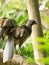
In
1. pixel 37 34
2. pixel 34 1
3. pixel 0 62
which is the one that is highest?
pixel 34 1

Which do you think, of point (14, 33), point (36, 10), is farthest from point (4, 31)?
point (36, 10)

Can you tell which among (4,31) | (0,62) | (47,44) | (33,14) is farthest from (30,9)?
(47,44)

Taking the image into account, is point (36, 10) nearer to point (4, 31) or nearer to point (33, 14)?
point (33, 14)

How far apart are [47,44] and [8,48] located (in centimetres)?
56

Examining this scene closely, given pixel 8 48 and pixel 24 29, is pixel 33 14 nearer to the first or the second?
pixel 24 29

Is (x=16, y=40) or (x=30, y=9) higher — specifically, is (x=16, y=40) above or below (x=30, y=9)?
below

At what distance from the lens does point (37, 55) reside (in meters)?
0.76

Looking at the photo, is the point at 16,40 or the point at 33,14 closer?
the point at 33,14

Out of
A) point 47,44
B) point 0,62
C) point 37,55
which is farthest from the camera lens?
point 0,62

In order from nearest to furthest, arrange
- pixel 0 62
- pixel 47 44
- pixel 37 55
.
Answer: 1. pixel 47 44
2. pixel 37 55
3. pixel 0 62

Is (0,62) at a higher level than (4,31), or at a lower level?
lower

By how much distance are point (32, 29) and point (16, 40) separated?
5.4 inches

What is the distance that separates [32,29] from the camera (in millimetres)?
821

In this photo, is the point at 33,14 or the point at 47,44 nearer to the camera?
the point at 47,44
